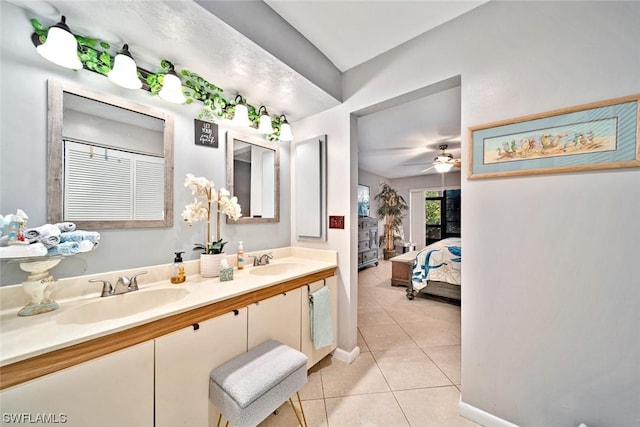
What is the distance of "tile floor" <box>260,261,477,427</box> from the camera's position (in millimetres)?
1380

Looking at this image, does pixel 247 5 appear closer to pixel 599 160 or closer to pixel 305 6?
pixel 305 6

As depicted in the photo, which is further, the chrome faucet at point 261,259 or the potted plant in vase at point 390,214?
the potted plant in vase at point 390,214

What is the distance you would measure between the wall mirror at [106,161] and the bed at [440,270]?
316cm

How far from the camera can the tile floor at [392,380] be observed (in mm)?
1380

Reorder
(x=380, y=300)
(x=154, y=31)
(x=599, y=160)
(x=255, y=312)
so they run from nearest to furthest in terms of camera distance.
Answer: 1. (x=599, y=160)
2. (x=154, y=31)
3. (x=255, y=312)
4. (x=380, y=300)

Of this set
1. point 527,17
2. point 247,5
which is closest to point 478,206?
point 527,17

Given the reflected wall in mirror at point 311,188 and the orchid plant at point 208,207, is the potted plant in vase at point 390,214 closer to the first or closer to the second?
the reflected wall in mirror at point 311,188

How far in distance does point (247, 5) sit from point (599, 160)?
6.57 feet

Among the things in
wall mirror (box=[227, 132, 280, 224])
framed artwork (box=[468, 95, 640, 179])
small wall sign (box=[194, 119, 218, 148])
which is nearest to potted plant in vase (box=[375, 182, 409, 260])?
wall mirror (box=[227, 132, 280, 224])

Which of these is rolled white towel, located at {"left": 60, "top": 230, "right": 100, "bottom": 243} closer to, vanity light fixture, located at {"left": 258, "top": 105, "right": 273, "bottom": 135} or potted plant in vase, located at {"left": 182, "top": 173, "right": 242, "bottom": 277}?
potted plant in vase, located at {"left": 182, "top": 173, "right": 242, "bottom": 277}

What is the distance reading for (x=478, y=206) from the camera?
53.3 inches

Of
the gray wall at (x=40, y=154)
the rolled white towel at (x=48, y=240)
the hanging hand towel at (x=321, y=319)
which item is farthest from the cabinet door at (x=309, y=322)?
the rolled white towel at (x=48, y=240)

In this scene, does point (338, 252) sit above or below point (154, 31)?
below

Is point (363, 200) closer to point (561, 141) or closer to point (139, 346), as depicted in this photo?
point (561, 141)
